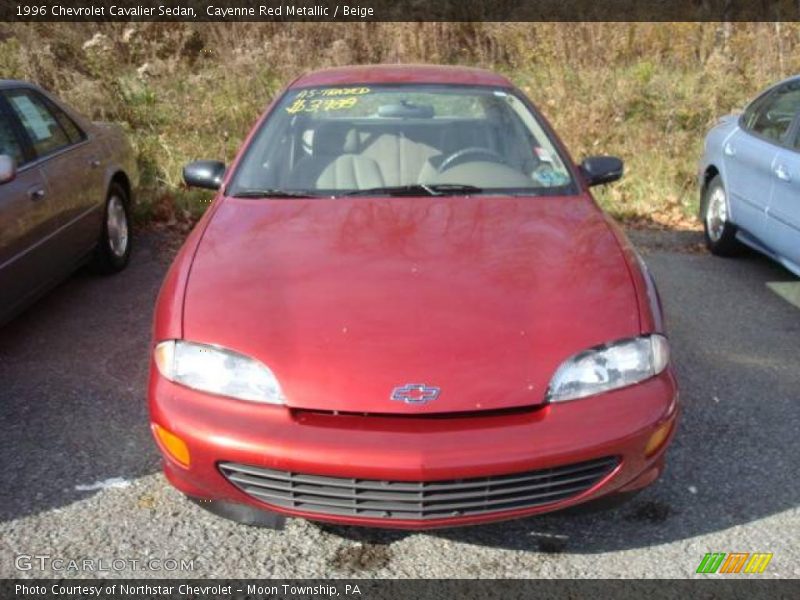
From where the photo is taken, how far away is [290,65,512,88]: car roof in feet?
13.6

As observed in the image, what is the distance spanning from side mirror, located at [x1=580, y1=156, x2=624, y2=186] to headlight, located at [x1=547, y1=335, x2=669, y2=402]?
1.57 meters

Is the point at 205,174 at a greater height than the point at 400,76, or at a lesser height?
lesser

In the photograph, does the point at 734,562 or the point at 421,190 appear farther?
the point at 421,190

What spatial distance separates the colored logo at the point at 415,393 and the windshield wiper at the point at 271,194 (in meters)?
1.38

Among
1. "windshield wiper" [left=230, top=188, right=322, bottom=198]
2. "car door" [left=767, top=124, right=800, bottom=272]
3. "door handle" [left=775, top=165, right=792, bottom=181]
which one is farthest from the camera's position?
"door handle" [left=775, top=165, right=792, bottom=181]

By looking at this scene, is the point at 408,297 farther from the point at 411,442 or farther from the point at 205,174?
the point at 205,174

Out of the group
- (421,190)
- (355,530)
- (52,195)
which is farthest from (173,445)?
(52,195)

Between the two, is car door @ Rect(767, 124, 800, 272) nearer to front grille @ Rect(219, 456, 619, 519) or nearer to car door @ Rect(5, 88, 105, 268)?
front grille @ Rect(219, 456, 619, 519)

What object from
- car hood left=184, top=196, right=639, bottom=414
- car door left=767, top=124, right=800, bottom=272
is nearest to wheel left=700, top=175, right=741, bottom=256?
car door left=767, top=124, right=800, bottom=272

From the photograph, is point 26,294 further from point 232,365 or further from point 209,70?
point 209,70

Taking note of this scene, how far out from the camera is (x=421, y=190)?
349 cm

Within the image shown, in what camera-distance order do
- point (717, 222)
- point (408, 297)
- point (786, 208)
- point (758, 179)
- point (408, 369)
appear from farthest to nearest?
point (717, 222)
point (758, 179)
point (786, 208)
point (408, 297)
point (408, 369)

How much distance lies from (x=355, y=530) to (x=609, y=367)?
1067 mm

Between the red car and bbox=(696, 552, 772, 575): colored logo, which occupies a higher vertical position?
the red car
